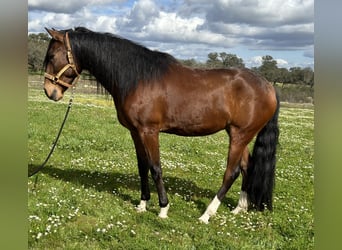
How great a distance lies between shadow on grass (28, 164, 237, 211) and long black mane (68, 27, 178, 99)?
2.40 metres

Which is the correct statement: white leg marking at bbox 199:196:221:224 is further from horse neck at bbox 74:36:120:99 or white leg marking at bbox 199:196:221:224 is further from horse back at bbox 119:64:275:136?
horse neck at bbox 74:36:120:99

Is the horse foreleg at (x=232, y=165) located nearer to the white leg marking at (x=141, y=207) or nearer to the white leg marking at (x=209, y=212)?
the white leg marking at (x=209, y=212)

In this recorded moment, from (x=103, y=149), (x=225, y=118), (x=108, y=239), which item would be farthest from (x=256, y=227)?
(x=103, y=149)

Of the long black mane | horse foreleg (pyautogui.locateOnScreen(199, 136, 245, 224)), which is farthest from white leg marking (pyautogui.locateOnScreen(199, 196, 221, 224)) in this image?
the long black mane

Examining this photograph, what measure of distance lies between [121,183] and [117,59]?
3.10m

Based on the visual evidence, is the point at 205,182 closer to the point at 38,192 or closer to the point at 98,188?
the point at 98,188

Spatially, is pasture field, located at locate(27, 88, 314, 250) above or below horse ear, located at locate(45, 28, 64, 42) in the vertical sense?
below

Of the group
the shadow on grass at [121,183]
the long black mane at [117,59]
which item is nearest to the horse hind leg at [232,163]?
the shadow on grass at [121,183]

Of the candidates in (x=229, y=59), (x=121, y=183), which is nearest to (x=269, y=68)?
(x=229, y=59)

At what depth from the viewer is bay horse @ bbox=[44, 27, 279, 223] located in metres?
6.00

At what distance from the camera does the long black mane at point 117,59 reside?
6008mm

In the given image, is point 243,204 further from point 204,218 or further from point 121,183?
point 121,183

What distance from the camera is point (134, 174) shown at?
8727mm
